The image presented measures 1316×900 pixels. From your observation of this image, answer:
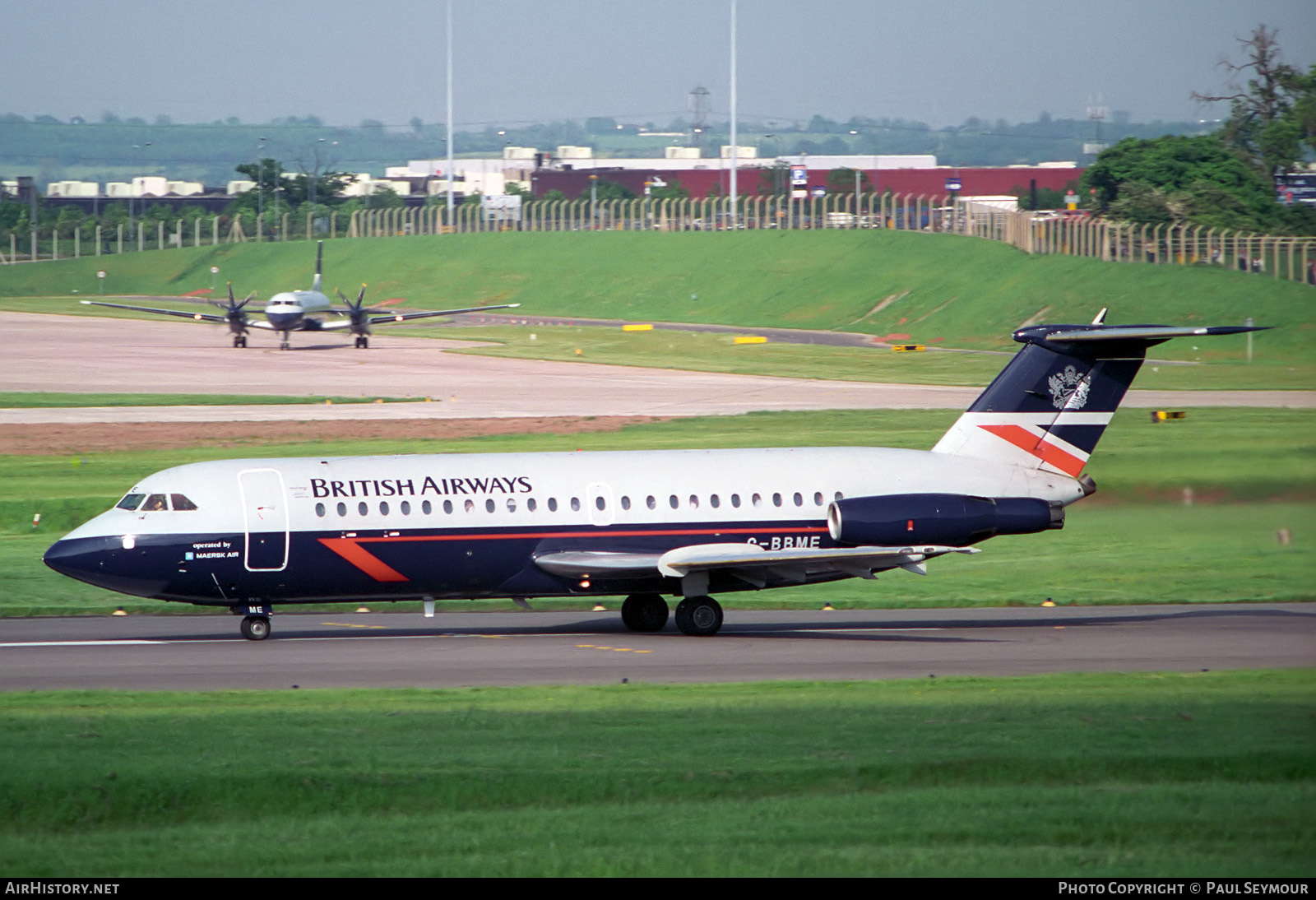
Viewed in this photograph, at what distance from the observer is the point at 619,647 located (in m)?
26.7

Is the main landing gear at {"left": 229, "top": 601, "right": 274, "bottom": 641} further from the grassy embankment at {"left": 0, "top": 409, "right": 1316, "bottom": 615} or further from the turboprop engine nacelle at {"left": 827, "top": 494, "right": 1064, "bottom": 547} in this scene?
the turboprop engine nacelle at {"left": 827, "top": 494, "right": 1064, "bottom": 547}

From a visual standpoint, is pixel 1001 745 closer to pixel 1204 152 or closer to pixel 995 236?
pixel 995 236

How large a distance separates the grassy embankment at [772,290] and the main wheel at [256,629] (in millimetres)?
49783

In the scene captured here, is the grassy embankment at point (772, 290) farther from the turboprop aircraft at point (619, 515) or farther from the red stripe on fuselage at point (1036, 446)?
the turboprop aircraft at point (619, 515)

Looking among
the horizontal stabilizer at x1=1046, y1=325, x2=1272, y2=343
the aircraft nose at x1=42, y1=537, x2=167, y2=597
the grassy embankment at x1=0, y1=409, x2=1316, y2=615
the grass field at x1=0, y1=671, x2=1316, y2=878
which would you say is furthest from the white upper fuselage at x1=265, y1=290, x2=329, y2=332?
the grass field at x1=0, y1=671, x2=1316, y2=878

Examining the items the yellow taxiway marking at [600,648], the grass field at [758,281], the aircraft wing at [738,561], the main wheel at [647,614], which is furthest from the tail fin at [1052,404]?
the grass field at [758,281]

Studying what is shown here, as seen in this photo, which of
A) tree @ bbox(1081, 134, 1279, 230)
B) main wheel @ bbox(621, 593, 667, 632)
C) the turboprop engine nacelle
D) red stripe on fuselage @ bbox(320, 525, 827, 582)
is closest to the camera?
red stripe on fuselage @ bbox(320, 525, 827, 582)

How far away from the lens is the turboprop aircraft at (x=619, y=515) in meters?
26.7

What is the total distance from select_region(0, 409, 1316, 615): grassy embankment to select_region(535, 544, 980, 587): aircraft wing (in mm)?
4969

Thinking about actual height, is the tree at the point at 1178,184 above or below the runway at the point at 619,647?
above

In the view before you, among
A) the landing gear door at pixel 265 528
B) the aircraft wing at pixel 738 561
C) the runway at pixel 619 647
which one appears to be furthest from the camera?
the aircraft wing at pixel 738 561

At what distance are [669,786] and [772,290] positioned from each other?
116 metres

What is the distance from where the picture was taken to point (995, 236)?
12131cm

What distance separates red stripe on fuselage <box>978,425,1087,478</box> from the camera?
1141 inches
